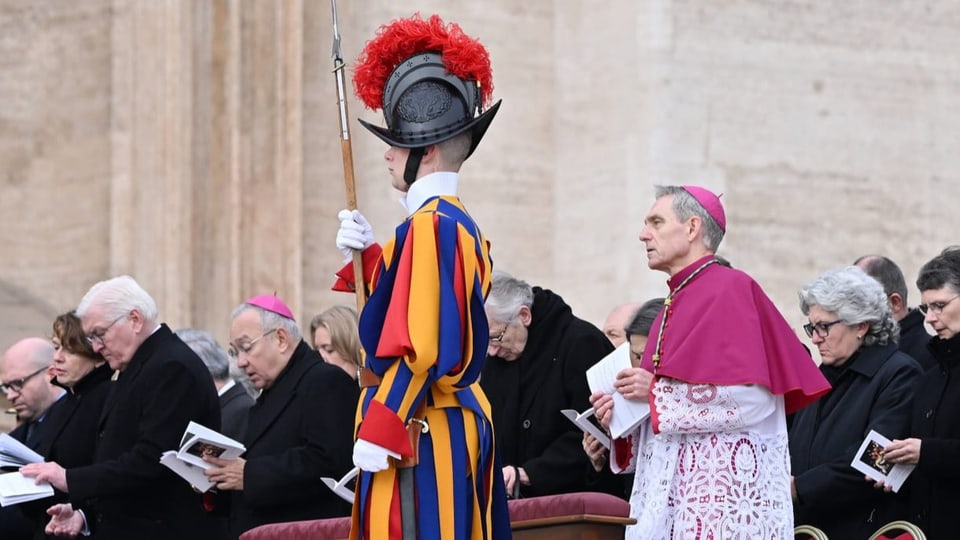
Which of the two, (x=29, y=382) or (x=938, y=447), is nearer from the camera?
(x=938, y=447)

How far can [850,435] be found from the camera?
7.37 m

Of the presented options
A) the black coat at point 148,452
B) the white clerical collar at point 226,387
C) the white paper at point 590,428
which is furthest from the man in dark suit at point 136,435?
the white paper at point 590,428

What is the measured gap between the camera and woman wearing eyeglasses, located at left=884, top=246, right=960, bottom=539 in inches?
275

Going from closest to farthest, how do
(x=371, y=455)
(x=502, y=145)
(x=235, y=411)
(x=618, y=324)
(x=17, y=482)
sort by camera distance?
(x=371, y=455) < (x=17, y=482) < (x=235, y=411) < (x=618, y=324) < (x=502, y=145)

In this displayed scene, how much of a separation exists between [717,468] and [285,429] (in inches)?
88.1

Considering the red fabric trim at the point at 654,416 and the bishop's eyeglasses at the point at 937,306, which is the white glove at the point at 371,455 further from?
the bishop's eyeglasses at the point at 937,306

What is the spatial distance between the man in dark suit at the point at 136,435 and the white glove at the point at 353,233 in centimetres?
211

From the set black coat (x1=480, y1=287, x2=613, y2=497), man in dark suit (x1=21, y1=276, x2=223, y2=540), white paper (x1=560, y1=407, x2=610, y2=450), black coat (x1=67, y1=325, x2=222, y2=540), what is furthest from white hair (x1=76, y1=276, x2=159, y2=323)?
white paper (x1=560, y1=407, x2=610, y2=450)

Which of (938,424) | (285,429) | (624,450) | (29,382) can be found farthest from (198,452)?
(938,424)

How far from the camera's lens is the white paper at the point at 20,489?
7.99 m

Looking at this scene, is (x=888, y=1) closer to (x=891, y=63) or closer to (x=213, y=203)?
(x=891, y=63)

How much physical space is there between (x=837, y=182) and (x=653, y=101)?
1473 mm

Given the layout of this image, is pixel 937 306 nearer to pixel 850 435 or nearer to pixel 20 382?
pixel 850 435

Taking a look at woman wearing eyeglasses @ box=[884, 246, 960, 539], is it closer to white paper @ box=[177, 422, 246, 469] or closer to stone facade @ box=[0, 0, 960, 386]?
white paper @ box=[177, 422, 246, 469]
